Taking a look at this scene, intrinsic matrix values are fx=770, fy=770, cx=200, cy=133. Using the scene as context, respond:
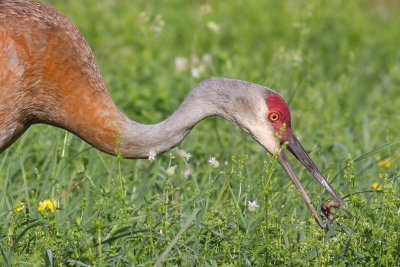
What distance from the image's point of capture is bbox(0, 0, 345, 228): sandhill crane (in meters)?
A: 4.79

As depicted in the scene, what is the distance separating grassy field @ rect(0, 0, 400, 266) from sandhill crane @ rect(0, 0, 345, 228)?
11.8 inches

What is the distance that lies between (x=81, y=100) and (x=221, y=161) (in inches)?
56.9

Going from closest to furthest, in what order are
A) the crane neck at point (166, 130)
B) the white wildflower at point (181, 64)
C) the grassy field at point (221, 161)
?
the grassy field at point (221, 161)
the crane neck at point (166, 130)
the white wildflower at point (181, 64)

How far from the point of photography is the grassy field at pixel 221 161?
168 inches

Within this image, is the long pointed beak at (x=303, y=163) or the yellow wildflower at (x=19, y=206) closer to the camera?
the yellow wildflower at (x=19, y=206)

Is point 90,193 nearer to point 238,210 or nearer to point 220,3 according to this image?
point 238,210

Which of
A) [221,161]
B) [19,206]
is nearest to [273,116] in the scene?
[221,161]

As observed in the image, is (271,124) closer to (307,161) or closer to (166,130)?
(307,161)

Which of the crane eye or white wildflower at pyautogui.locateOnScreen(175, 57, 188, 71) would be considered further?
white wildflower at pyautogui.locateOnScreen(175, 57, 188, 71)

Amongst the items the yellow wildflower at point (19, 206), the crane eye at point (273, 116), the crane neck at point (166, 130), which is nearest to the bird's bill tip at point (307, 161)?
the crane eye at point (273, 116)

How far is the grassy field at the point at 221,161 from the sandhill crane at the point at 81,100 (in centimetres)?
30

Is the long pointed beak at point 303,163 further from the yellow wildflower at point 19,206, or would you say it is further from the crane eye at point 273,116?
the yellow wildflower at point 19,206

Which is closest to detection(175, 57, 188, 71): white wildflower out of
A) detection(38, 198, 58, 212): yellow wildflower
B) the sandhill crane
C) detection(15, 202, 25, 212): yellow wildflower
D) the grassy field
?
the grassy field

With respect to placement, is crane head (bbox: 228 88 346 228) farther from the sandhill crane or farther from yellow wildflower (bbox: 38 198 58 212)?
yellow wildflower (bbox: 38 198 58 212)
